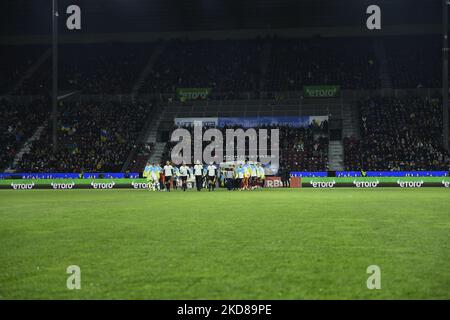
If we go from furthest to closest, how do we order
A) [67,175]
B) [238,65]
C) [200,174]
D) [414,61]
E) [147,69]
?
[147,69] → [238,65] → [414,61] → [67,175] → [200,174]

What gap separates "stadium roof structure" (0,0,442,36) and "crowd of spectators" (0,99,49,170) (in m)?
8.67

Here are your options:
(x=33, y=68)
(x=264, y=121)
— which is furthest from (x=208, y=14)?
(x=33, y=68)

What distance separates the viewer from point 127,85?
54.5 meters

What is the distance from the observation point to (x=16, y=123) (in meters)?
49.7

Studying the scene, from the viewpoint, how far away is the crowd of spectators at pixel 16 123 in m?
46.5

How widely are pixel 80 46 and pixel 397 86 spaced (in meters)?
32.2

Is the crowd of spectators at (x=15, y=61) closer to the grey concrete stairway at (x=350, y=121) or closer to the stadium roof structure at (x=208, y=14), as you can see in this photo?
the stadium roof structure at (x=208, y=14)

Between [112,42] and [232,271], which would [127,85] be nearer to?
[112,42]

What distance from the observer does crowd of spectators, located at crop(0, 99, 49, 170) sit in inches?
1832

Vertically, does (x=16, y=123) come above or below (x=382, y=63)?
below

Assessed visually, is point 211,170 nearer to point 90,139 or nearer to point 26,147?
point 90,139

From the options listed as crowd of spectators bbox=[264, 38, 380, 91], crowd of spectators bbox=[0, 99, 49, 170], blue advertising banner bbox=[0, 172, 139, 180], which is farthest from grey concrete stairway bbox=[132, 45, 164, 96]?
blue advertising banner bbox=[0, 172, 139, 180]

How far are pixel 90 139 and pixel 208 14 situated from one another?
667 inches
